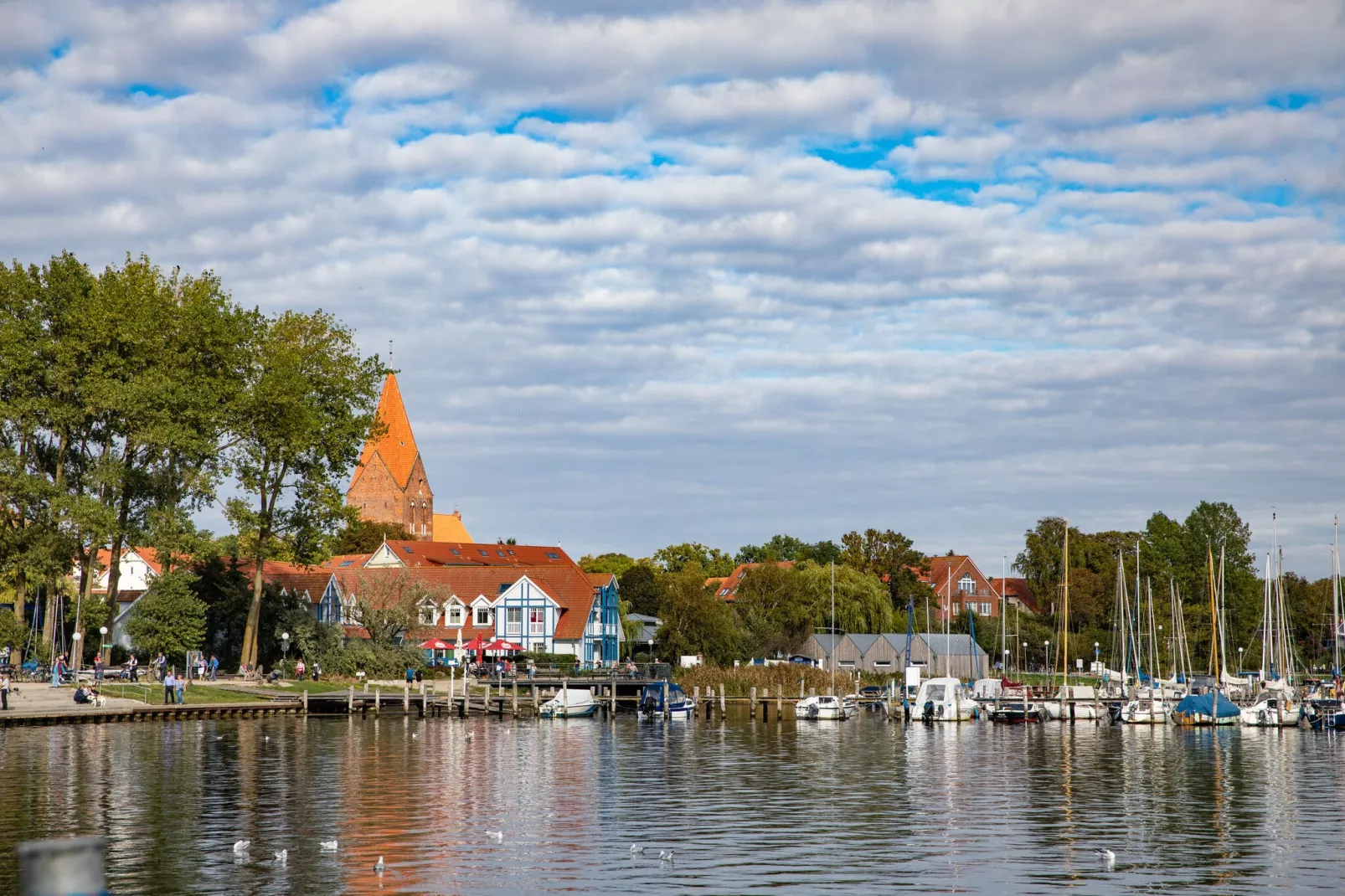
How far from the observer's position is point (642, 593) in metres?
135

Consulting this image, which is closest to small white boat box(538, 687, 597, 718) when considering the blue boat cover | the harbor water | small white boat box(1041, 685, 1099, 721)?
the harbor water

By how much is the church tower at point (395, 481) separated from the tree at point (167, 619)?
96.6 meters

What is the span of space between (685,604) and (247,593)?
30727 mm

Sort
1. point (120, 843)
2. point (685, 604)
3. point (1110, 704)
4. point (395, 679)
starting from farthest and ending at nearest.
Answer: point (685, 604) → point (395, 679) → point (1110, 704) → point (120, 843)

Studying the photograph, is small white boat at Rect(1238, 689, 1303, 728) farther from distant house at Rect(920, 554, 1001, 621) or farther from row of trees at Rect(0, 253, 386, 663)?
distant house at Rect(920, 554, 1001, 621)

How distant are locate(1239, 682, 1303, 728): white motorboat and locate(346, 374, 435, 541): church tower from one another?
120380mm

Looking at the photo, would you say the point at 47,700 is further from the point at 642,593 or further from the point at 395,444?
the point at 395,444

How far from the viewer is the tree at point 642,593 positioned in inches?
5295

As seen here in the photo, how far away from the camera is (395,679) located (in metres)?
85.9

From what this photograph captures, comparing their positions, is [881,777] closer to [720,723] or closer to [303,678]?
[720,723]

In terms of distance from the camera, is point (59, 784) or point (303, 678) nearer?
point (59, 784)

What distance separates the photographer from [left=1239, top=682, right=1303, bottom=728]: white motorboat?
73000mm

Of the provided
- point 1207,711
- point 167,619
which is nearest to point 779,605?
point 1207,711

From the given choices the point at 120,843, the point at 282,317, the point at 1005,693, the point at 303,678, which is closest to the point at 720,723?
the point at 1005,693
